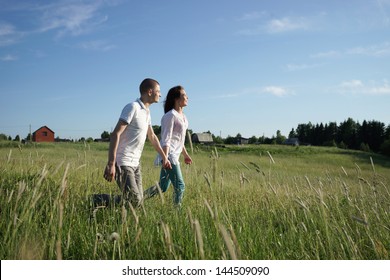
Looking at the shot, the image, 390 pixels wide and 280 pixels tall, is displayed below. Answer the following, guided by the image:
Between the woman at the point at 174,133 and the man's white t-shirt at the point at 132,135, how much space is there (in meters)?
0.75

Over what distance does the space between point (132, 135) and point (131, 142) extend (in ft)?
0.31

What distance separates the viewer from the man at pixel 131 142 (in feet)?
14.6

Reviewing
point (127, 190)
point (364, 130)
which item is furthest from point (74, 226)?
point (364, 130)

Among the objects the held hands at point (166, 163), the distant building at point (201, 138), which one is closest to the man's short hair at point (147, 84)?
the held hands at point (166, 163)

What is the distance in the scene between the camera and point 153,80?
5.01 meters

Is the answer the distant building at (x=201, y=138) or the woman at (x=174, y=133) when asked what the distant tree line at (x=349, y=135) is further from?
the woman at (x=174, y=133)

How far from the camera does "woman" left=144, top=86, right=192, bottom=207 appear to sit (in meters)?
5.48

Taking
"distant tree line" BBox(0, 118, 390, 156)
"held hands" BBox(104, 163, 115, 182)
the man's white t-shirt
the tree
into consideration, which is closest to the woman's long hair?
the man's white t-shirt

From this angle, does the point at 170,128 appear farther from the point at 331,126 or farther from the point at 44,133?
the point at 331,126

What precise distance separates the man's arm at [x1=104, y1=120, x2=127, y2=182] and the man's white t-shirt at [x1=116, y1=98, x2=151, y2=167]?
0.09m

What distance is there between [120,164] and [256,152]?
119 feet

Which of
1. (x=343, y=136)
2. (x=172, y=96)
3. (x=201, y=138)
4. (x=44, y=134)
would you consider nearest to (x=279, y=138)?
(x=343, y=136)

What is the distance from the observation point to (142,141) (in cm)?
488

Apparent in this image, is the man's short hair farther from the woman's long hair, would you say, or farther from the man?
the woman's long hair
